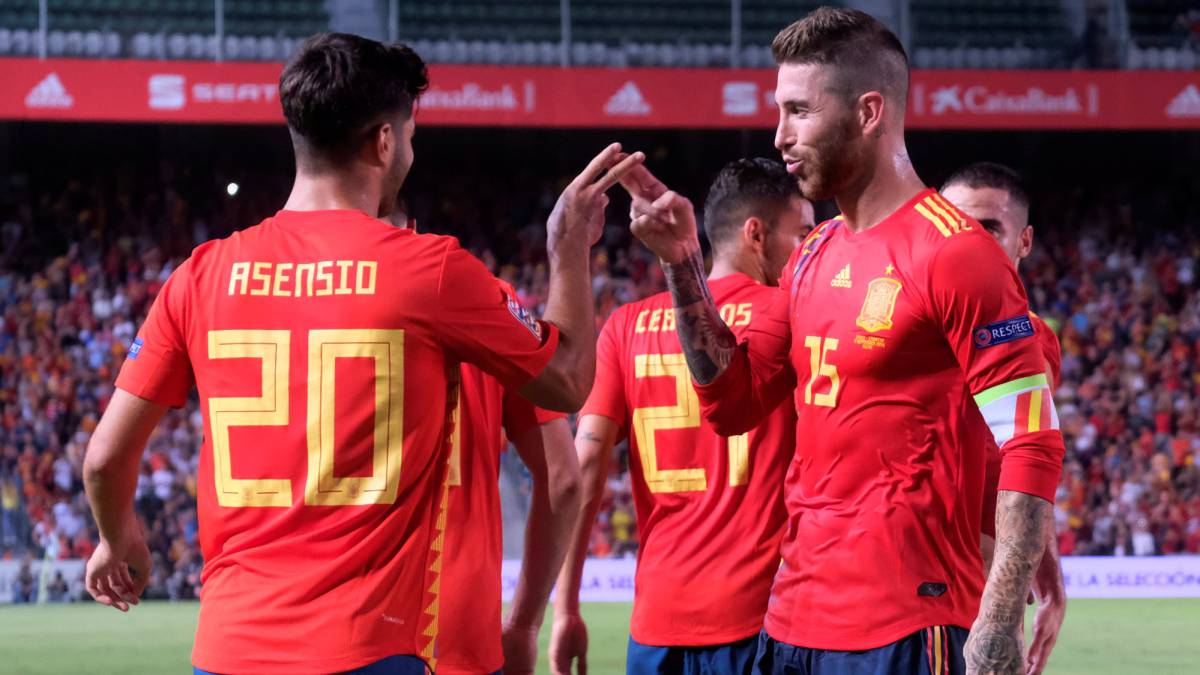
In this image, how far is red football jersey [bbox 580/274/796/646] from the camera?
14.6 feet

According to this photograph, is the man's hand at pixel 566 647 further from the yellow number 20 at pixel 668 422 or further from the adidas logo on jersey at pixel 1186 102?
the adidas logo on jersey at pixel 1186 102

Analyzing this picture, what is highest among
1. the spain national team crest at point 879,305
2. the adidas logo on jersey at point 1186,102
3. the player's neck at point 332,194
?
the adidas logo on jersey at point 1186,102

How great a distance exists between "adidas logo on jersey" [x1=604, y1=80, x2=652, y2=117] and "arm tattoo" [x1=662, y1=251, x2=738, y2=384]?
1640 cm

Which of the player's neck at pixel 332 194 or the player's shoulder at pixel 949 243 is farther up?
the player's neck at pixel 332 194

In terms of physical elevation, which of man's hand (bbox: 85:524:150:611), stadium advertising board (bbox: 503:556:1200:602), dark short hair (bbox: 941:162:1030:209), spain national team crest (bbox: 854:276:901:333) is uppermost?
dark short hair (bbox: 941:162:1030:209)

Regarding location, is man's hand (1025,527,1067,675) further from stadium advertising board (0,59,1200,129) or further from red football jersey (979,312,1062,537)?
stadium advertising board (0,59,1200,129)

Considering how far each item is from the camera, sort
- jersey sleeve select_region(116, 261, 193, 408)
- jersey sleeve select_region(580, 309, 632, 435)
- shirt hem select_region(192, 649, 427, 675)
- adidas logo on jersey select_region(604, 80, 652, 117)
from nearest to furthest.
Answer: shirt hem select_region(192, 649, 427, 675), jersey sleeve select_region(116, 261, 193, 408), jersey sleeve select_region(580, 309, 632, 435), adidas logo on jersey select_region(604, 80, 652, 117)

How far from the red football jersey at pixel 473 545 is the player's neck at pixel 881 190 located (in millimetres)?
923

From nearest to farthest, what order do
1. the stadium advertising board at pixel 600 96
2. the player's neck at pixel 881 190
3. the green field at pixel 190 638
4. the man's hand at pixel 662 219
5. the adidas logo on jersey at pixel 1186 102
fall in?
the player's neck at pixel 881 190 → the man's hand at pixel 662 219 → the green field at pixel 190 638 → the stadium advertising board at pixel 600 96 → the adidas logo on jersey at pixel 1186 102

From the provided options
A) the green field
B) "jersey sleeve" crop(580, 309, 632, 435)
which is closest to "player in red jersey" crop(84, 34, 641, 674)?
"jersey sleeve" crop(580, 309, 632, 435)

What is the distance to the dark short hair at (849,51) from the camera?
3279 millimetres

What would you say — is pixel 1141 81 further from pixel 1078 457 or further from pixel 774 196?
pixel 774 196

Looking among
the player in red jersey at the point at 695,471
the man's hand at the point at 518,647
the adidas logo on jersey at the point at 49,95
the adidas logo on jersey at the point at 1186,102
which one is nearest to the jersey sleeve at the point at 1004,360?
the player in red jersey at the point at 695,471

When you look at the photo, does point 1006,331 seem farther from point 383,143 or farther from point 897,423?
point 383,143
